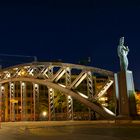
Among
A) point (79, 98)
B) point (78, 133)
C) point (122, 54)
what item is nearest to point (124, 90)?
point (122, 54)

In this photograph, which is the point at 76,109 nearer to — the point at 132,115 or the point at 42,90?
the point at 42,90

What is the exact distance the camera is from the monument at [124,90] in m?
42.6

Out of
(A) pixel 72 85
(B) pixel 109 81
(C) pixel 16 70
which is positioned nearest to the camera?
(B) pixel 109 81

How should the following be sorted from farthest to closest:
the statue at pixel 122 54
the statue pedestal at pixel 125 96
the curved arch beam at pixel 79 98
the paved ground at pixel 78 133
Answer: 1. the curved arch beam at pixel 79 98
2. the statue at pixel 122 54
3. the statue pedestal at pixel 125 96
4. the paved ground at pixel 78 133

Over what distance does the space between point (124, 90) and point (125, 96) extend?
25.9 inches

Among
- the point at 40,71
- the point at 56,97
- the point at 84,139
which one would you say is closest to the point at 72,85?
the point at 40,71

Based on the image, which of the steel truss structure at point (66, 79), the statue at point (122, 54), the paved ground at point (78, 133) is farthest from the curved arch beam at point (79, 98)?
the paved ground at point (78, 133)

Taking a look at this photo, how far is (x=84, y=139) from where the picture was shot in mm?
19938

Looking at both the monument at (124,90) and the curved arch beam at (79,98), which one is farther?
the curved arch beam at (79,98)

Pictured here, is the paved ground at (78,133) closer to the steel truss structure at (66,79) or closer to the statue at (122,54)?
the statue at (122,54)

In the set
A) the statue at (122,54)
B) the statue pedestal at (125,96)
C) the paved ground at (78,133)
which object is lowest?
the paved ground at (78,133)

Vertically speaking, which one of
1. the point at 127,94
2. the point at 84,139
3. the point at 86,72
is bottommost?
the point at 84,139

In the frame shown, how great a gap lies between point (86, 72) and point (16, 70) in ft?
48.3

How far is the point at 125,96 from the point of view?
43.2m
